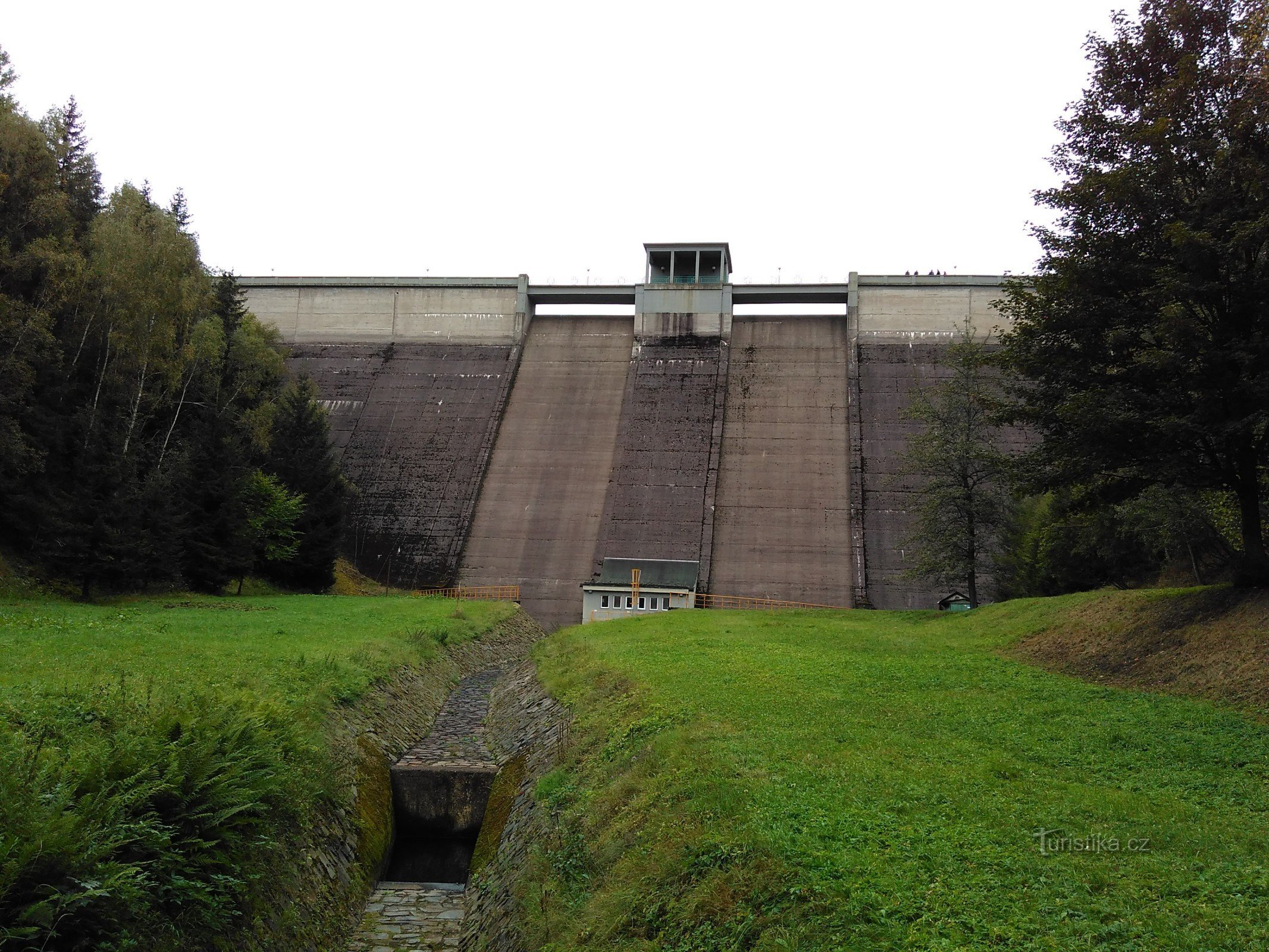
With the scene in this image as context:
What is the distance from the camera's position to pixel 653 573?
1580 inches

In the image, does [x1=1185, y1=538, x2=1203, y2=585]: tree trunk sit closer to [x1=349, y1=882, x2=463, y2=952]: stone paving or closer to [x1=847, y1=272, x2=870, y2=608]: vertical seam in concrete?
[x1=847, y1=272, x2=870, y2=608]: vertical seam in concrete

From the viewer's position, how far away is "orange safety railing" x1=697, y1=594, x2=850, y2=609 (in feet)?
134

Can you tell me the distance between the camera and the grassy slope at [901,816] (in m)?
5.35

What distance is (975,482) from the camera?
1220 inches

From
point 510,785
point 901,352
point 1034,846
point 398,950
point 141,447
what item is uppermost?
point 901,352

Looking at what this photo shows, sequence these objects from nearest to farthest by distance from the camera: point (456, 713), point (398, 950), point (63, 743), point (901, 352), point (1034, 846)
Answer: point (1034, 846), point (63, 743), point (398, 950), point (456, 713), point (901, 352)

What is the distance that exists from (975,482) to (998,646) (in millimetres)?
12948

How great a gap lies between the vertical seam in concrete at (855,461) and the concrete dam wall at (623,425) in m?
0.13

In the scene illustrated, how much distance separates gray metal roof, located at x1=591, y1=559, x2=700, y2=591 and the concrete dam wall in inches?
92.5

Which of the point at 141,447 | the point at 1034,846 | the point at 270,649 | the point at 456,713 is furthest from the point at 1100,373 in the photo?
the point at 141,447

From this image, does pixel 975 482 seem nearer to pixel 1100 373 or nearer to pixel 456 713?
pixel 1100 373

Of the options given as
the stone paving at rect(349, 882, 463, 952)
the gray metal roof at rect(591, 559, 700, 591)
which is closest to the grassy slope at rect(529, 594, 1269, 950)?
the stone paving at rect(349, 882, 463, 952)

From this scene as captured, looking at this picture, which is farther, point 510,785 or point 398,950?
point 510,785

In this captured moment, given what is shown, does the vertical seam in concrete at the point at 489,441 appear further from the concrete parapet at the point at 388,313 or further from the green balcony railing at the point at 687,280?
the green balcony railing at the point at 687,280
